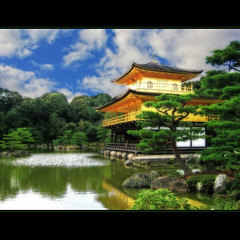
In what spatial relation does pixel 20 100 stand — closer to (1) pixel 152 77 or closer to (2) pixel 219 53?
(1) pixel 152 77

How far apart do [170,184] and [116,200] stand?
1.81 metres

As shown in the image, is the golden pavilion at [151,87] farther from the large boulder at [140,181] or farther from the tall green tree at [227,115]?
the large boulder at [140,181]

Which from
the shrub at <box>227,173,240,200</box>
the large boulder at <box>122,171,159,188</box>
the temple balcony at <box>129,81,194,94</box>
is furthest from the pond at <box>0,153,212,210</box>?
the temple balcony at <box>129,81,194,94</box>

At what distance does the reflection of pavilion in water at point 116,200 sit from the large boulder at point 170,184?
1.03 meters

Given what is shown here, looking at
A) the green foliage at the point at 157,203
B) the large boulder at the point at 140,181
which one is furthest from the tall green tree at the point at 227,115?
the green foliage at the point at 157,203

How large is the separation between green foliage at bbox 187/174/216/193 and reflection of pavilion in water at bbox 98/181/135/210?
6.37ft

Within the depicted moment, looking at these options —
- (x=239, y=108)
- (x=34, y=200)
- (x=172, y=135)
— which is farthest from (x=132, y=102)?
(x=34, y=200)

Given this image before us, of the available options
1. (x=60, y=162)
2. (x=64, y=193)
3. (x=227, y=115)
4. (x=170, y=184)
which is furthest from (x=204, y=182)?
(x=60, y=162)

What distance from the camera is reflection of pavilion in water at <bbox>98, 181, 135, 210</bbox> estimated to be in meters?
5.54

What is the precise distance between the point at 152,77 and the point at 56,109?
18.4 meters

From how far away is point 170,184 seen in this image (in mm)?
7000

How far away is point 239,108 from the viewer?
266 inches

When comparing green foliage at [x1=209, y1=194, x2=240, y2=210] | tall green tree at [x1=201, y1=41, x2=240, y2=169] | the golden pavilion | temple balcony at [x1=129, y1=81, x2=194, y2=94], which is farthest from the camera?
temple balcony at [x1=129, y1=81, x2=194, y2=94]

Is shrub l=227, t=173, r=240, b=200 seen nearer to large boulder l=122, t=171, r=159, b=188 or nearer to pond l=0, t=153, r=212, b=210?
pond l=0, t=153, r=212, b=210
